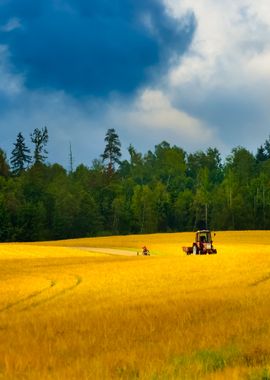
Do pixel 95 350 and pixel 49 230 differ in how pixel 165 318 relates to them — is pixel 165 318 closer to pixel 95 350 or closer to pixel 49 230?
pixel 95 350

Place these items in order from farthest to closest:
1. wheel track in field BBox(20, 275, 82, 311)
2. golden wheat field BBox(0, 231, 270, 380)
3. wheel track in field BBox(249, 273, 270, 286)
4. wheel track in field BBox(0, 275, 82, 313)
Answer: wheel track in field BBox(249, 273, 270, 286)
wheel track in field BBox(20, 275, 82, 311)
wheel track in field BBox(0, 275, 82, 313)
golden wheat field BBox(0, 231, 270, 380)

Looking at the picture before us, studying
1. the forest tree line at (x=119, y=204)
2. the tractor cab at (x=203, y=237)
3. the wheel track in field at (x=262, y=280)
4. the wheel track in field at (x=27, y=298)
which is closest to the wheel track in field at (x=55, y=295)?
the wheel track in field at (x=27, y=298)

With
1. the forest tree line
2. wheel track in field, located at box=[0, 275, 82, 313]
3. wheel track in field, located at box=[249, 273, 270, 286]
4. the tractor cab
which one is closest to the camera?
wheel track in field, located at box=[0, 275, 82, 313]

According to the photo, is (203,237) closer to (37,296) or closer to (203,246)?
(203,246)

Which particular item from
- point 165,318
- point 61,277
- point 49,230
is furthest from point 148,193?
point 165,318

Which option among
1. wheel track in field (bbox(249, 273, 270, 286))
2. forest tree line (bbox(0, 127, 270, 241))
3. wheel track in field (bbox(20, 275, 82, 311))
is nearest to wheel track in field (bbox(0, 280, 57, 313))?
wheel track in field (bbox(20, 275, 82, 311))

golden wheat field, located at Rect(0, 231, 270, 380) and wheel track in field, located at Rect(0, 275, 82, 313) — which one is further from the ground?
golden wheat field, located at Rect(0, 231, 270, 380)

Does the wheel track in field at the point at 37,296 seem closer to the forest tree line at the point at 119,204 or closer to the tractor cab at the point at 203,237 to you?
the tractor cab at the point at 203,237

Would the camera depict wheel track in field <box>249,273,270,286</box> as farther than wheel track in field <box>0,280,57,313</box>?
Yes

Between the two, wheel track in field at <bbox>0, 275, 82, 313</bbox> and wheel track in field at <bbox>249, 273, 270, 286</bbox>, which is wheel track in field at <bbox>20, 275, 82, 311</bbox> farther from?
wheel track in field at <bbox>249, 273, 270, 286</bbox>

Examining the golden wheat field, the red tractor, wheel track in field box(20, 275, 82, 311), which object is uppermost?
the red tractor

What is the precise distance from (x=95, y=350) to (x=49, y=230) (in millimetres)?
119137

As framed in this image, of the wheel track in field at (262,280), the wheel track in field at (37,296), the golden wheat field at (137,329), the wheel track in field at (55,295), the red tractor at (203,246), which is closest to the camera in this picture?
the golden wheat field at (137,329)

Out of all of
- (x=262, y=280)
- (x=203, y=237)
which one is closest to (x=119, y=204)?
(x=203, y=237)
